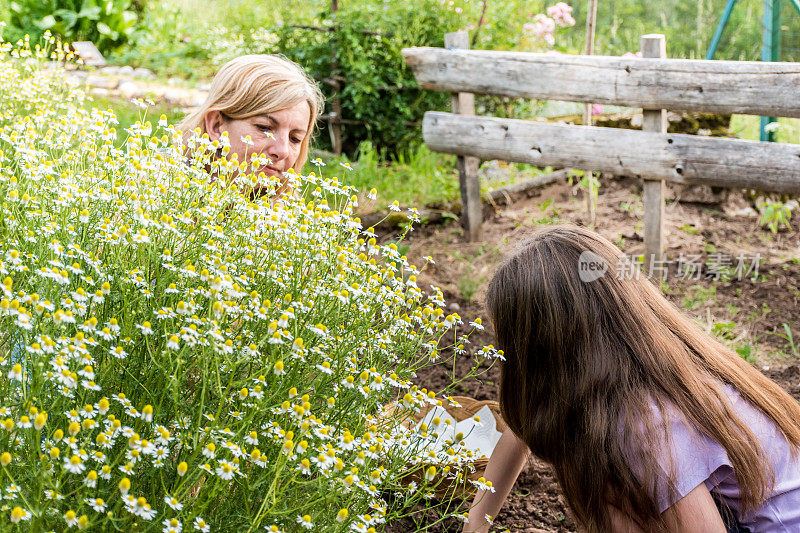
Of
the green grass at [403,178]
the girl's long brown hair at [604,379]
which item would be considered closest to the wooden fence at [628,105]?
the green grass at [403,178]

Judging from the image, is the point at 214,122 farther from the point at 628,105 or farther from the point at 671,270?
the point at 671,270

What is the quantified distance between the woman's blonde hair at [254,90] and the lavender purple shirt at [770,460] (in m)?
1.68

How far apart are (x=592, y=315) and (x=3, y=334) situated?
1283 mm

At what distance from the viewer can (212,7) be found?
880 cm

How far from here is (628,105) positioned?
4.04 metres

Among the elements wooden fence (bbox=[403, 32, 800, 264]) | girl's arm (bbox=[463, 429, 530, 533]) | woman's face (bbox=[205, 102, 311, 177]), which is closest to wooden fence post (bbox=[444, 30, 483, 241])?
wooden fence (bbox=[403, 32, 800, 264])

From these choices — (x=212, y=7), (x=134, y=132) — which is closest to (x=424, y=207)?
(x=134, y=132)

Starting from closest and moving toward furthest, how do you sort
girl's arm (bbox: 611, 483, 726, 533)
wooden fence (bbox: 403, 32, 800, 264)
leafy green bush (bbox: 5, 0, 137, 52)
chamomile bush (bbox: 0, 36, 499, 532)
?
1. chamomile bush (bbox: 0, 36, 499, 532)
2. girl's arm (bbox: 611, 483, 726, 533)
3. wooden fence (bbox: 403, 32, 800, 264)
4. leafy green bush (bbox: 5, 0, 137, 52)

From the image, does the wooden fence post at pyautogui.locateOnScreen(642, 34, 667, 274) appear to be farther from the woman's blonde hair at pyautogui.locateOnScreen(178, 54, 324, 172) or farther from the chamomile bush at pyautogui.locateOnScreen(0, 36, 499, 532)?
the chamomile bush at pyautogui.locateOnScreen(0, 36, 499, 532)

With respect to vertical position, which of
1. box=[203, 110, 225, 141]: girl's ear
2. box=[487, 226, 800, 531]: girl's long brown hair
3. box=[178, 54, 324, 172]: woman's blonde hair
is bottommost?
box=[487, 226, 800, 531]: girl's long brown hair

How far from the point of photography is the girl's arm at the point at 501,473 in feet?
6.94

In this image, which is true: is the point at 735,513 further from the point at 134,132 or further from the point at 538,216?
the point at 538,216

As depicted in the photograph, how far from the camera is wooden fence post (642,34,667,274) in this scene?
4012 mm

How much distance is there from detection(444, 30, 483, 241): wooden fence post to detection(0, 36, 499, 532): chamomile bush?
2826mm
